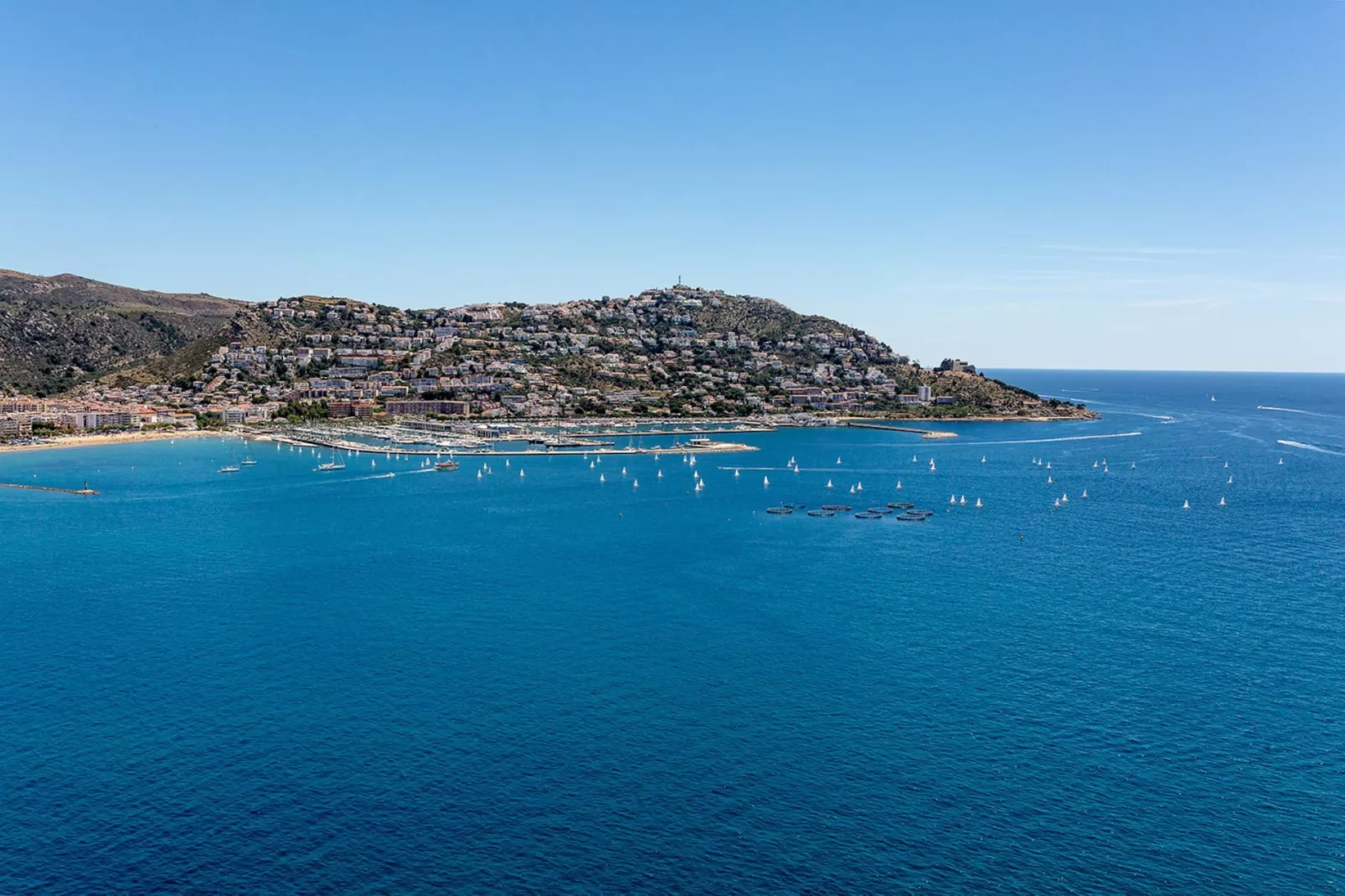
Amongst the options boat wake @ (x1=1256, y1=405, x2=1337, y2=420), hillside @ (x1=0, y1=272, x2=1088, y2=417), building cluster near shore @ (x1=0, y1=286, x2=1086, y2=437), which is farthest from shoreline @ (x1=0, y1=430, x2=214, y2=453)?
boat wake @ (x1=1256, y1=405, x2=1337, y2=420)

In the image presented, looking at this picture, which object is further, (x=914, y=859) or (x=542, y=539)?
(x=542, y=539)

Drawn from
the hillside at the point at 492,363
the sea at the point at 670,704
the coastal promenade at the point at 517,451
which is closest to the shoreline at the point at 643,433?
the coastal promenade at the point at 517,451

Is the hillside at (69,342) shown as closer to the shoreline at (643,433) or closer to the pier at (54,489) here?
the shoreline at (643,433)

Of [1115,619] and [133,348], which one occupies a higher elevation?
[133,348]

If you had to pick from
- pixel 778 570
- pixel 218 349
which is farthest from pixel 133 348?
pixel 778 570

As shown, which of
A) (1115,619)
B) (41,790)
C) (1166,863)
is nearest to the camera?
(1166,863)

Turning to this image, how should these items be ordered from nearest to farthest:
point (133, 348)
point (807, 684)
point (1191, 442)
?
point (807, 684), point (1191, 442), point (133, 348)

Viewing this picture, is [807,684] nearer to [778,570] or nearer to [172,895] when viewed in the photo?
[778,570]
